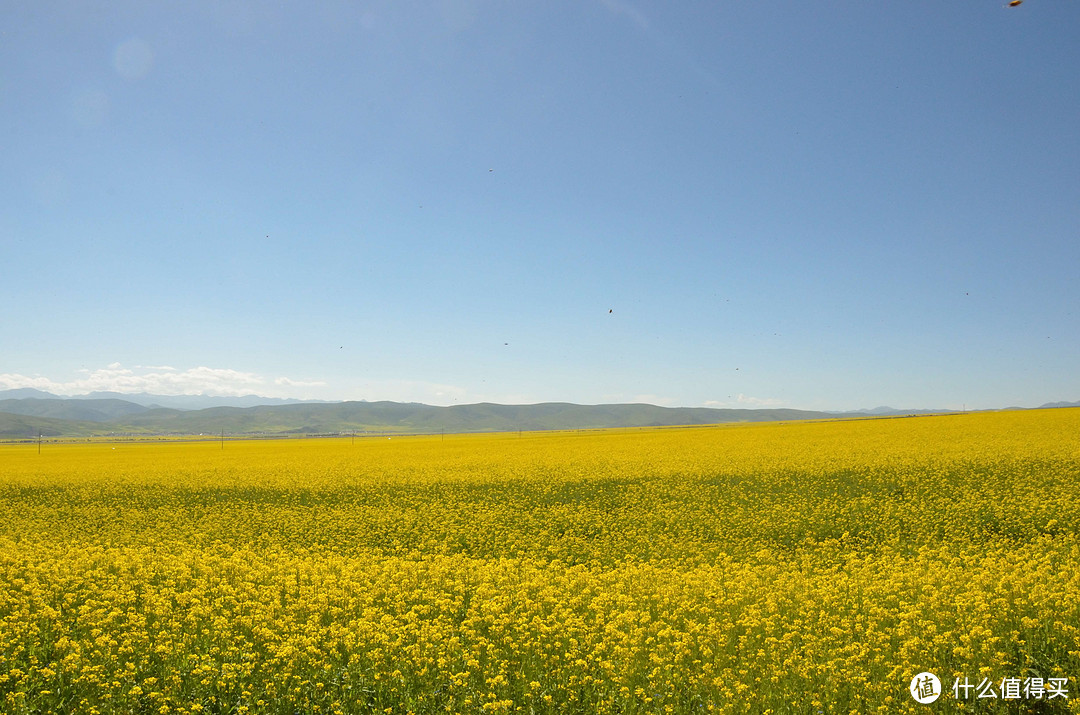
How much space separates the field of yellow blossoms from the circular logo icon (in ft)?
0.20

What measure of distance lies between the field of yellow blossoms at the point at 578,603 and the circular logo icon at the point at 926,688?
0.20 feet

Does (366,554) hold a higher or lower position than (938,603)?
lower

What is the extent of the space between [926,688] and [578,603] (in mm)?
5190

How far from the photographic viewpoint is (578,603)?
10406 mm

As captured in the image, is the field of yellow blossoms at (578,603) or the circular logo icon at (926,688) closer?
the circular logo icon at (926,688)

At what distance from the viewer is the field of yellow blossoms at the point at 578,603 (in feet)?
24.7

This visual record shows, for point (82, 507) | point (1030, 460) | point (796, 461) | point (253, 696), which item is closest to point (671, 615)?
point (253, 696)

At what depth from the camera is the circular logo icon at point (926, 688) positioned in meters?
7.00

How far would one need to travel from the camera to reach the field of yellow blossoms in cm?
753

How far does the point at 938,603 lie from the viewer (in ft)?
31.2

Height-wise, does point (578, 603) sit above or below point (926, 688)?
below

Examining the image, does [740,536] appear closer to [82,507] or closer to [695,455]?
[695,455]

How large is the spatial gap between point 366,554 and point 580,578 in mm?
→ 6901

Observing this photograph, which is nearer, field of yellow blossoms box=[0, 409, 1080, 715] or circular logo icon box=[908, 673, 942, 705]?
circular logo icon box=[908, 673, 942, 705]
